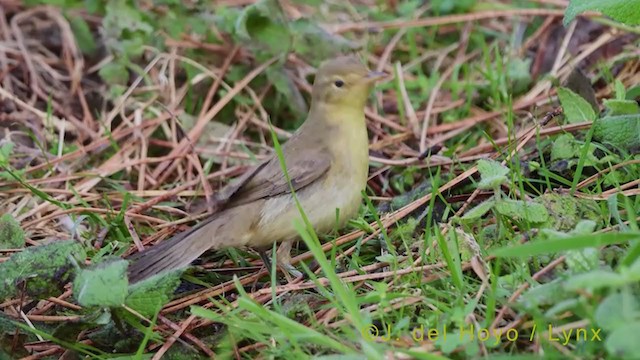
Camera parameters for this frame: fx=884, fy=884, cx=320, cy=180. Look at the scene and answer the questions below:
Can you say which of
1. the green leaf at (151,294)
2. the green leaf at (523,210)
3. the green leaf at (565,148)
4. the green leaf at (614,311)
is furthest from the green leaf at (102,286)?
the green leaf at (565,148)

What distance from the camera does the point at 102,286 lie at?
9.54 feet

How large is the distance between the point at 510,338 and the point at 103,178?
2586 mm

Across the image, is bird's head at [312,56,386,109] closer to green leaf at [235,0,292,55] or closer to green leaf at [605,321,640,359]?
green leaf at [235,0,292,55]

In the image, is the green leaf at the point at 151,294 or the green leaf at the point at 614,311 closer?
the green leaf at the point at 614,311

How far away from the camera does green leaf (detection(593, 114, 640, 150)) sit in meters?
3.70

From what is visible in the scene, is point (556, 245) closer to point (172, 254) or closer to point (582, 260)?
point (582, 260)

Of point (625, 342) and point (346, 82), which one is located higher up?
point (346, 82)

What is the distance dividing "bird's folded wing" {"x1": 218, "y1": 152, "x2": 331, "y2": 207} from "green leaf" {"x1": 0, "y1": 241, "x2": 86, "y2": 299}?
32.8 inches

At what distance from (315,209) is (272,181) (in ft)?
0.74

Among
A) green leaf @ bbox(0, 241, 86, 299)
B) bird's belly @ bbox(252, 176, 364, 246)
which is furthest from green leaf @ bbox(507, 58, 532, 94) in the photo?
green leaf @ bbox(0, 241, 86, 299)

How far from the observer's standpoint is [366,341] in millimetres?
2668

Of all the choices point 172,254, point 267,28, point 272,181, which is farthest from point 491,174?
point 267,28

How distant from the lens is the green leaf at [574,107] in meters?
4.09

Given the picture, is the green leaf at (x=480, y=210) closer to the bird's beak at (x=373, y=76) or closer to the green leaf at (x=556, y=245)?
the green leaf at (x=556, y=245)
